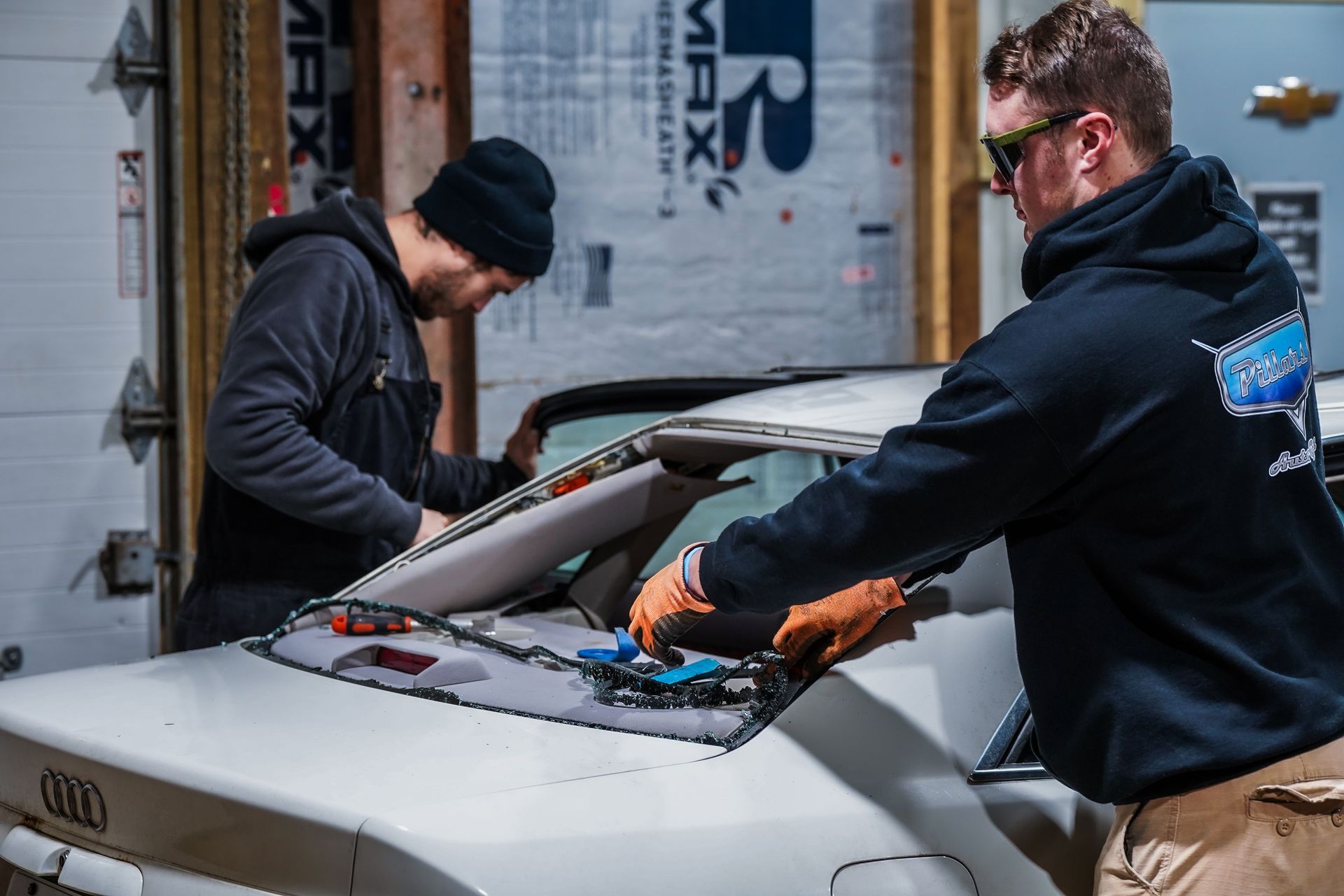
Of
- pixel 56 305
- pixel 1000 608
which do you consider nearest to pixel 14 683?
pixel 1000 608

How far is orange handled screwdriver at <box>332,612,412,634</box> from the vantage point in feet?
8.73

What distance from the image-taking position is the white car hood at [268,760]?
179cm

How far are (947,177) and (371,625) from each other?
456 centimetres

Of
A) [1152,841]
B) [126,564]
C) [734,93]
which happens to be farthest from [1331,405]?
[126,564]

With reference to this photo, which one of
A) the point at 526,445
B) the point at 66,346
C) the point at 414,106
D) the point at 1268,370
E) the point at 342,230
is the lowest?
the point at 526,445

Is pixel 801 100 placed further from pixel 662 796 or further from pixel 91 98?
pixel 662 796

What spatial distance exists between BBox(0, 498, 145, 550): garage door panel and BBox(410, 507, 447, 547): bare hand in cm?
Result: 268

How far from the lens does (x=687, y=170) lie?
6.37 meters

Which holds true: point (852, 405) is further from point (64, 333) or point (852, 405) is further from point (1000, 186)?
point (64, 333)

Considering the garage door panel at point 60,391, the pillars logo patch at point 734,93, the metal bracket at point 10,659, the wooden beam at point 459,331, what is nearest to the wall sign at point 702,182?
the pillars logo patch at point 734,93

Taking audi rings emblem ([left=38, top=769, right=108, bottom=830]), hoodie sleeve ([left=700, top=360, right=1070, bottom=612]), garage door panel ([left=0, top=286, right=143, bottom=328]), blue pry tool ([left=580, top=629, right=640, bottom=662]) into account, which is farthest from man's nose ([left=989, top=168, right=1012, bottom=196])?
garage door panel ([left=0, top=286, right=143, bottom=328])

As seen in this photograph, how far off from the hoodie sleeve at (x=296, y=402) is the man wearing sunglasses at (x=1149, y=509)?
1616 millimetres

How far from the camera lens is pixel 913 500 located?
1.76 metres

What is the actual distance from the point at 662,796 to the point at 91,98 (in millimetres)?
4585
